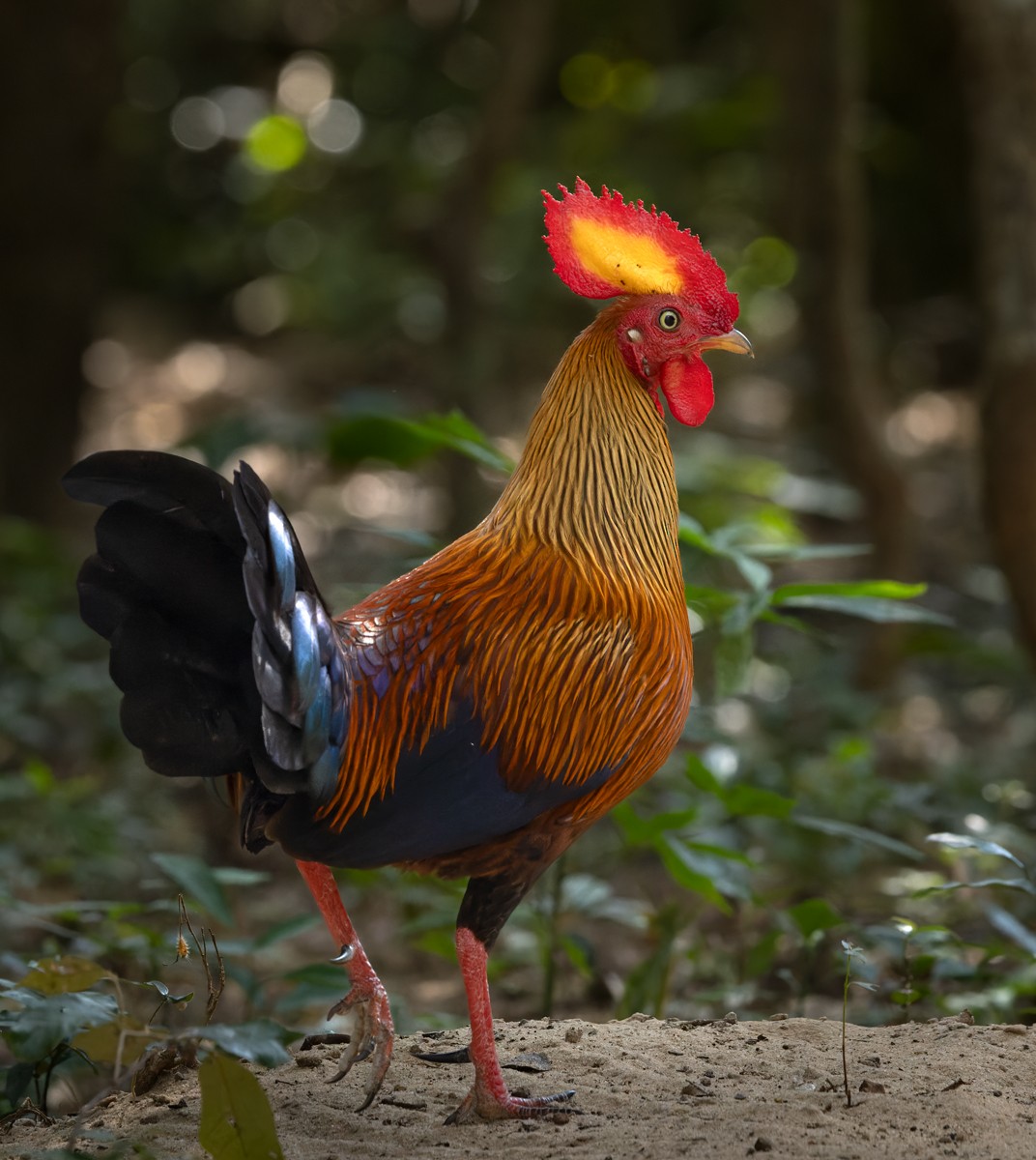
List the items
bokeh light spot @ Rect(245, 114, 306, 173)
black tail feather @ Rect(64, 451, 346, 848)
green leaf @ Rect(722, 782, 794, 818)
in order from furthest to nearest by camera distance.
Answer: bokeh light spot @ Rect(245, 114, 306, 173) → green leaf @ Rect(722, 782, 794, 818) → black tail feather @ Rect(64, 451, 346, 848)

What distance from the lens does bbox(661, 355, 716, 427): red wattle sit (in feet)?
11.1

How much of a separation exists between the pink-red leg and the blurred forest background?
702 mm

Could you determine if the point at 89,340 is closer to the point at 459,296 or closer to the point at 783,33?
the point at 459,296

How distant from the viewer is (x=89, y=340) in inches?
405

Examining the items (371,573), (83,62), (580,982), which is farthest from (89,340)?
(580,982)

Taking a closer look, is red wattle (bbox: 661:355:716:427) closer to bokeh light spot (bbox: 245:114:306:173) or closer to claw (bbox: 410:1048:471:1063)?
claw (bbox: 410:1048:471:1063)

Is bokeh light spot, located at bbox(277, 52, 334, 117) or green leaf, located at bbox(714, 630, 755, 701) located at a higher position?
bokeh light spot, located at bbox(277, 52, 334, 117)

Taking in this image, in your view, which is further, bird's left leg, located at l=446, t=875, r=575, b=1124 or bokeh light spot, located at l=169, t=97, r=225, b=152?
bokeh light spot, located at l=169, t=97, r=225, b=152

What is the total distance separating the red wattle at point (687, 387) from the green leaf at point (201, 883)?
1772mm

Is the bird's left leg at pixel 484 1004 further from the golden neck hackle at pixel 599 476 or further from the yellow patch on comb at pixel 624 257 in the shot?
the yellow patch on comb at pixel 624 257

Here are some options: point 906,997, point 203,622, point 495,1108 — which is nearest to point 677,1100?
point 495,1108

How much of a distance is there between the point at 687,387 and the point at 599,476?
341 mm

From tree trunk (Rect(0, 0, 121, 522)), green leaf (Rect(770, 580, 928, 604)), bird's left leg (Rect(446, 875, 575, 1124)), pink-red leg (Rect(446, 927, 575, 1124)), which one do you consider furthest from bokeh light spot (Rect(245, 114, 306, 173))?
pink-red leg (Rect(446, 927, 575, 1124))

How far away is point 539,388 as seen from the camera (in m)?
12.8
